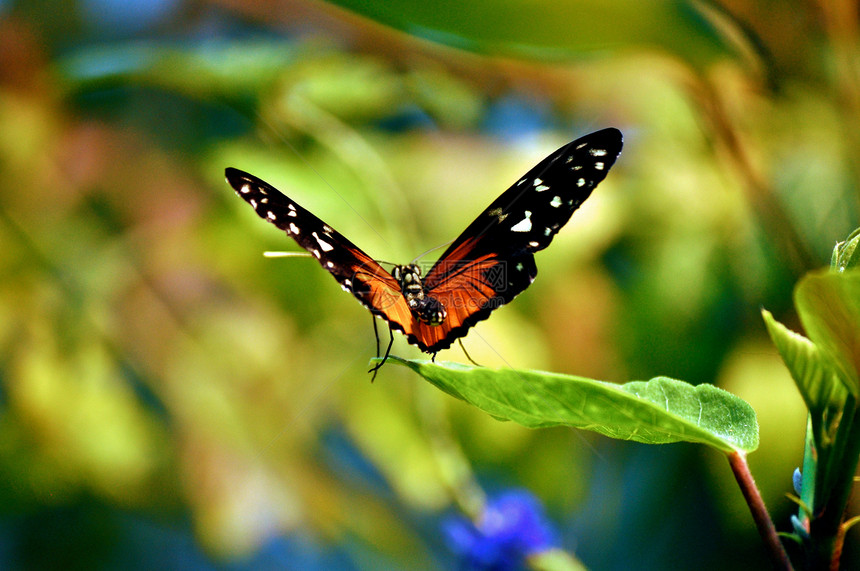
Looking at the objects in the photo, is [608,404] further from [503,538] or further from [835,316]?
[503,538]

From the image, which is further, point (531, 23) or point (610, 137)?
point (531, 23)

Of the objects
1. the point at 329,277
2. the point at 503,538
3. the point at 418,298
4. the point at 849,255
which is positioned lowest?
the point at 503,538

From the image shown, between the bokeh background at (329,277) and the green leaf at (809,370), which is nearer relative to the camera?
the green leaf at (809,370)

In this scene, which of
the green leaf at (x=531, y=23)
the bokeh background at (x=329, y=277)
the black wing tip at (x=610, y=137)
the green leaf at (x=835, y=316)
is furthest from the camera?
the bokeh background at (x=329, y=277)

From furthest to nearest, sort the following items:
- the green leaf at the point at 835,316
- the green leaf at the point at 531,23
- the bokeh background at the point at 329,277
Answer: the bokeh background at the point at 329,277
the green leaf at the point at 531,23
the green leaf at the point at 835,316

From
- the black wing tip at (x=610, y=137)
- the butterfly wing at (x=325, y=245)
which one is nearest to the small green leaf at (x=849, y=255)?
the black wing tip at (x=610, y=137)

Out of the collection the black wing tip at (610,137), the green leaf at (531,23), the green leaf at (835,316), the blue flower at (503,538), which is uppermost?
the green leaf at (531,23)

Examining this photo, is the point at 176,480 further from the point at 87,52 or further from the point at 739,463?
the point at 739,463

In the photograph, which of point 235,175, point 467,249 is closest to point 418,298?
point 467,249

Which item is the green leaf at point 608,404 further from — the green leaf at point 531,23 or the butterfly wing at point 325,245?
the green leaf at point 531,23

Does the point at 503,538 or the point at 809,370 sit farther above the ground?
the point at 809,370
